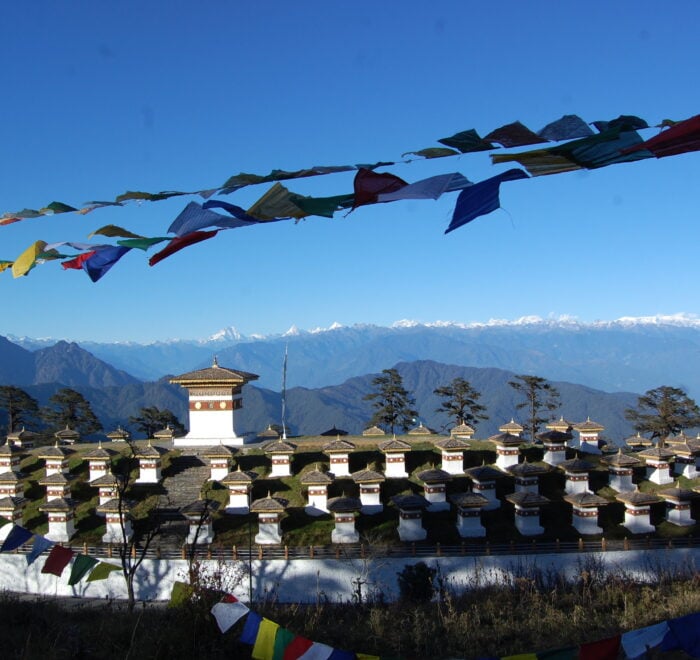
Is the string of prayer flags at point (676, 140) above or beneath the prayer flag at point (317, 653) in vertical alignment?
above

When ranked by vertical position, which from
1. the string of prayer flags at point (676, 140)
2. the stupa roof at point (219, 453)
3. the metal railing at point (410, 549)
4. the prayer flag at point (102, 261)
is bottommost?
the metal railing at point (410, 549)

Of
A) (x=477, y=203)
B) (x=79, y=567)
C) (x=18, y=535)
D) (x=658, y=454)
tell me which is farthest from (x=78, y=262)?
(x=658, y=454)

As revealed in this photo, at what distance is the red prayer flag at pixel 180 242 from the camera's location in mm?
5840

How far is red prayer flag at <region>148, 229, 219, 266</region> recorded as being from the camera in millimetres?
5840

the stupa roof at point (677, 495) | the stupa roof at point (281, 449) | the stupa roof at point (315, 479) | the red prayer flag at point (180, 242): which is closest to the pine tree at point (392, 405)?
the stupa roof at point (281, 449)

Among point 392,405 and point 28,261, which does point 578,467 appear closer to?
point 392,405

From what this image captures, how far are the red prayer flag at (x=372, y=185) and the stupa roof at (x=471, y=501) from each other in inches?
633

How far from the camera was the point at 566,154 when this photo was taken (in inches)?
188

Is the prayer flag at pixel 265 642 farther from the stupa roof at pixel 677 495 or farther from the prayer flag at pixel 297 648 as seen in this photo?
the stupa roof at pixel 677 495

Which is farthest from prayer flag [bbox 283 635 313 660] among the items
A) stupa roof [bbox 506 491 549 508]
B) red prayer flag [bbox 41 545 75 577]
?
stupa roof [bbox 506 491 549 508]

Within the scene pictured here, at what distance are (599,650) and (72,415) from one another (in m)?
38.9

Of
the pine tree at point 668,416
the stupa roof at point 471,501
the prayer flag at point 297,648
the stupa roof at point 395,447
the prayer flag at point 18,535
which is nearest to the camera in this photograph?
the prayer flag at point 297,648

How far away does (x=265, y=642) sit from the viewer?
716 cm

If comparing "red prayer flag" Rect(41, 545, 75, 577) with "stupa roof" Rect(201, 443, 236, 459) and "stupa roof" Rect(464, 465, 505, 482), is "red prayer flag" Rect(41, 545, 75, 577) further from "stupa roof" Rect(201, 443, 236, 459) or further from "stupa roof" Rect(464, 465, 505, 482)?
"stupa roof" Rect(464, 465, 505, 482)
